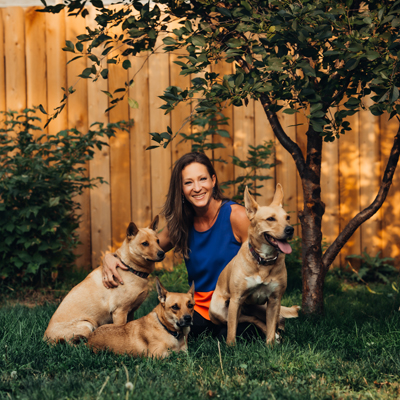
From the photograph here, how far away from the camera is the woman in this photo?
3508 millimetres

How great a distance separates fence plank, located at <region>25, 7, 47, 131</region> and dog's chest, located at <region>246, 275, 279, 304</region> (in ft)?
13.2

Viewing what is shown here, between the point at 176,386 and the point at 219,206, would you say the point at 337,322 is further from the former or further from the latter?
the point at 176,386

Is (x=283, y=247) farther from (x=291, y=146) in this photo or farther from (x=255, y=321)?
(x=291, y=146)

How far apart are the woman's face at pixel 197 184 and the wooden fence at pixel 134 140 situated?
2.08 meters

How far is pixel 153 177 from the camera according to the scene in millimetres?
5672

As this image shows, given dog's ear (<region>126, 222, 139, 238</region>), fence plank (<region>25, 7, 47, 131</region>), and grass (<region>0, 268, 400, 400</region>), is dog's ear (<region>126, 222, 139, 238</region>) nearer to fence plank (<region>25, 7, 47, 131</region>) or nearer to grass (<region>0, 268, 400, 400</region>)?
grass (<region>0, 268, 400, 400</region>)

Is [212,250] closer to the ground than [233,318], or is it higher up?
higher up

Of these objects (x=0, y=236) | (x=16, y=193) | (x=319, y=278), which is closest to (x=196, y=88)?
(x=319, y=278)

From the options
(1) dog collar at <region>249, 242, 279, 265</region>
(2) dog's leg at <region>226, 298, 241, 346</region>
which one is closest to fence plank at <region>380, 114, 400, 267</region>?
(1) dog collar at <region>249, 242, 279, 265</region>

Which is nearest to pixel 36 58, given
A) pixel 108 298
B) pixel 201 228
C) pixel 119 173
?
pixel 119 173

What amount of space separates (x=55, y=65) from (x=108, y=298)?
143 inches

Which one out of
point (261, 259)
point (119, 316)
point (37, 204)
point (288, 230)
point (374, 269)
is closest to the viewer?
point (288, 230)

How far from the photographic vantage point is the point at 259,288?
3.02m

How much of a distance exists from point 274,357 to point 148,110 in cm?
391
